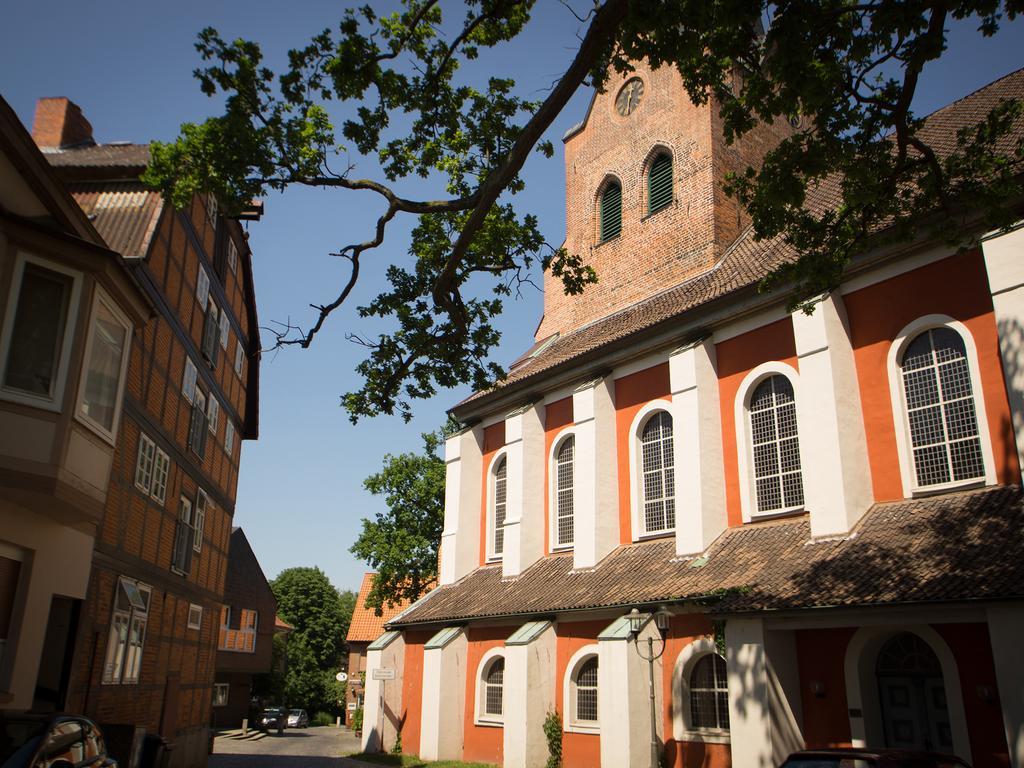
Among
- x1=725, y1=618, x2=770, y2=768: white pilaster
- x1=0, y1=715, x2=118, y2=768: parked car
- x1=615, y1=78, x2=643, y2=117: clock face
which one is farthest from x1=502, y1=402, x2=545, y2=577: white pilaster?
x1=0, y1=715, x2=118, y2=768: parked car

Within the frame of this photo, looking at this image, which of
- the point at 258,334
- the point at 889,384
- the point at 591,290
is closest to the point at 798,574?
the point at 889,384

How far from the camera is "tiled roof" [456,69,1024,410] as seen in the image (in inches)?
700

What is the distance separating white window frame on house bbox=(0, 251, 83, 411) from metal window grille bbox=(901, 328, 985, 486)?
1308 centimetres

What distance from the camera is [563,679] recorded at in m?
18.5

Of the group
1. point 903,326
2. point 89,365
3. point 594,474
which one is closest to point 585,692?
point 594,474

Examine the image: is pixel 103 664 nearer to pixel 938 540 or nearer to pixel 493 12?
pixel 493 12

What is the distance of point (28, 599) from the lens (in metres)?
11.0

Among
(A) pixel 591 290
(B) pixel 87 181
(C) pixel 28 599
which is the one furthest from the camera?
(A) pixel 591 290

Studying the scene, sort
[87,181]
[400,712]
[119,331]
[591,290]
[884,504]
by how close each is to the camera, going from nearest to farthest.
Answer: [119,331], [884,504], [87,181], [400,712], [591,290]

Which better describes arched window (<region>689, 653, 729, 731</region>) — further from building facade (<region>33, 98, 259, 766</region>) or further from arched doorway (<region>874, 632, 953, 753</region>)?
building facade (<region>33, 98, 259, 766</region>)

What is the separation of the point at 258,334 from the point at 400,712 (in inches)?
481

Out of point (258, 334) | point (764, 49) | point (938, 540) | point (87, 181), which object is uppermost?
point (258, 334)

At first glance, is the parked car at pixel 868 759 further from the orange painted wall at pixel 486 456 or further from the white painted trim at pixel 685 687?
the orange painted wall at pixel 486 456

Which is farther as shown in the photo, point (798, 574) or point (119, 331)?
point (798, 574)
